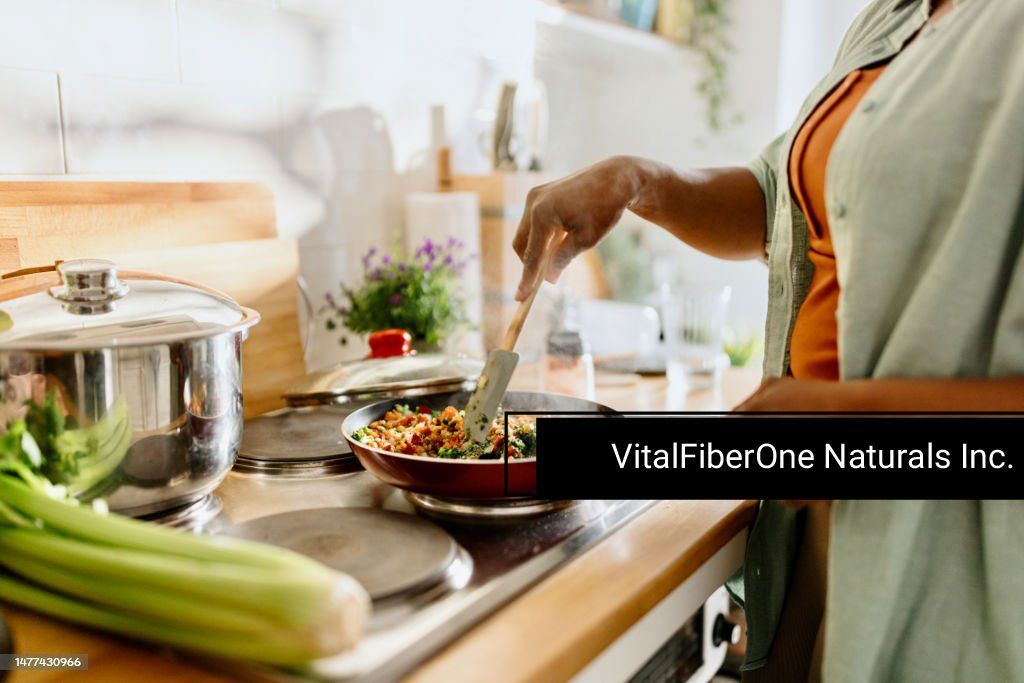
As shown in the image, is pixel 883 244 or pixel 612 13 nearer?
pixel 883 244

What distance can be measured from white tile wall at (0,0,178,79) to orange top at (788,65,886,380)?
2.74 feet

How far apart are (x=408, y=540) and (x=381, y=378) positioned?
17.8 inches

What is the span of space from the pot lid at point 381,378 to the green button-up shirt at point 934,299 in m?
0.56

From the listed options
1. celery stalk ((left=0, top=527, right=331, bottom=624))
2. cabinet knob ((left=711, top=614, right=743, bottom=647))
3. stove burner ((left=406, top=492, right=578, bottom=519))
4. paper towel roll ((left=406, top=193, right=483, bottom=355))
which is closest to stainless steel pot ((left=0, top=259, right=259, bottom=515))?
celery stalk ((left=0, top=527, right=331, bottom=624))

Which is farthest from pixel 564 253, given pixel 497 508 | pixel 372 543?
pixel 372 543

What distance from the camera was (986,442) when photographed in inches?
25.5

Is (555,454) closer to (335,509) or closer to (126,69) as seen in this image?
(335,509)

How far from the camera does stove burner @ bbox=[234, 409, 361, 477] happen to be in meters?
0.91

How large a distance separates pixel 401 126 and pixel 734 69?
1.34 metres

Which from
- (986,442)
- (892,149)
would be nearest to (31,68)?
(892,149)

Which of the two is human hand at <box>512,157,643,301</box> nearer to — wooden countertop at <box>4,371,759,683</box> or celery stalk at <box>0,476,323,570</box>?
wooden countertop at <box>4,371,759,683</box>

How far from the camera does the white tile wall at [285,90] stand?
1.01m

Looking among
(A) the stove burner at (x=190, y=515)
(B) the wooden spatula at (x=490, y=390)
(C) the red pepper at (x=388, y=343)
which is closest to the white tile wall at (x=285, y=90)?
(C) the red pepper at (x=388, y=343)

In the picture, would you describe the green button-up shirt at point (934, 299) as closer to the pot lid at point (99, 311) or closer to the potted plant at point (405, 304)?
the pot lid at point (99, 311)
